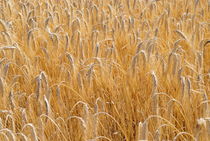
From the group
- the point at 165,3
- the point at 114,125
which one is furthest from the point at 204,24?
the point at 114,125

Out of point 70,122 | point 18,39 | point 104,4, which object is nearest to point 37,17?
point 18,39

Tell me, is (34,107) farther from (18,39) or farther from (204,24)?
(204,24)

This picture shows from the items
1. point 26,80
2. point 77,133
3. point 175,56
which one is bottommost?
point 77,133

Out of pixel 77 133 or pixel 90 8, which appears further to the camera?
pixel 90 8

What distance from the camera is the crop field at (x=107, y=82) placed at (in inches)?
44.2

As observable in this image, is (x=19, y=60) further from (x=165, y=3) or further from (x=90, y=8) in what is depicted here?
(x=165, y=3)

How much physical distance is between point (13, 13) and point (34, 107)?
107 cm

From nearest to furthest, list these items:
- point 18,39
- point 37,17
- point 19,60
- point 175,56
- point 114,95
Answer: point 175,56
point 114,95
point 19,60
point 18,39
point 37,17

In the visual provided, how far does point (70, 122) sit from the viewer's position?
1250 mm

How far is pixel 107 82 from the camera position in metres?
1.39

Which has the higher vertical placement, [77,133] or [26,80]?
[26,80]

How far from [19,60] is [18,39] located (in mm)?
274

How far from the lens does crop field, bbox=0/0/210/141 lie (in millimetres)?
1123

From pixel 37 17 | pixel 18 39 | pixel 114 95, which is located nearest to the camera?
pixel 114 95
